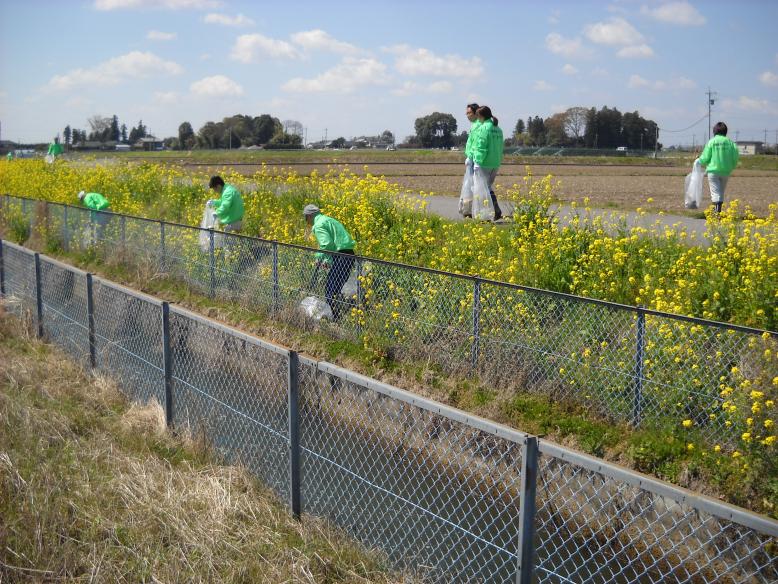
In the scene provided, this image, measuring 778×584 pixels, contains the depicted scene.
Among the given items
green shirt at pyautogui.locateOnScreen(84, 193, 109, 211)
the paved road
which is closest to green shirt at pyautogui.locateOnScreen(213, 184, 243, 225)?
the paved road

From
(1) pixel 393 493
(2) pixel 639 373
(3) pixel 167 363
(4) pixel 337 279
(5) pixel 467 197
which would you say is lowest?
(1) pixel 393 493

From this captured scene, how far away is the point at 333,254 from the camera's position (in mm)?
8992

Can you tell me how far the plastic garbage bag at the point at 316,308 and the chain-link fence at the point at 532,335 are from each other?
6 cm

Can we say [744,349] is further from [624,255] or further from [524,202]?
[524,202]

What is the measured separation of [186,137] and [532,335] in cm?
8594

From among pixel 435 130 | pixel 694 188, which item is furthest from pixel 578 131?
pixel 694 188

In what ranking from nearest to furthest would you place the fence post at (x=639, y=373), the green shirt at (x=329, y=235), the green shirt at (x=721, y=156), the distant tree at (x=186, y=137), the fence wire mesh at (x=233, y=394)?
the fence wire mesh at (x=233, y=394) → the fence post at (x=639, y=373) → the green shirt at (x=329, y=235) → the green shirt at (x=721, y=156) → the distant tree at (x=186, y=137)

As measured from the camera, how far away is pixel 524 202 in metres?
11.6

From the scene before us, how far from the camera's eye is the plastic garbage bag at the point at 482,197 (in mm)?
13402

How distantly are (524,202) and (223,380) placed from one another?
6.48m

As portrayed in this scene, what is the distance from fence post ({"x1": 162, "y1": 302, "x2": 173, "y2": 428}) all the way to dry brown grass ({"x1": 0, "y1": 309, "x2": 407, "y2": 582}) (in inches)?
5.4

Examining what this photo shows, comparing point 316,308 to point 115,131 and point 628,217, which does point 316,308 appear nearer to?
point 628,217

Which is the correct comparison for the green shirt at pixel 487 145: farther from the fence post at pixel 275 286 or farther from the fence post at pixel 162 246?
the fence post at pixel 162 246

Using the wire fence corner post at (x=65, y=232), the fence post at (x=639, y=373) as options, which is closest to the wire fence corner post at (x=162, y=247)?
the wire fence corner post at (x=65, y=232)
